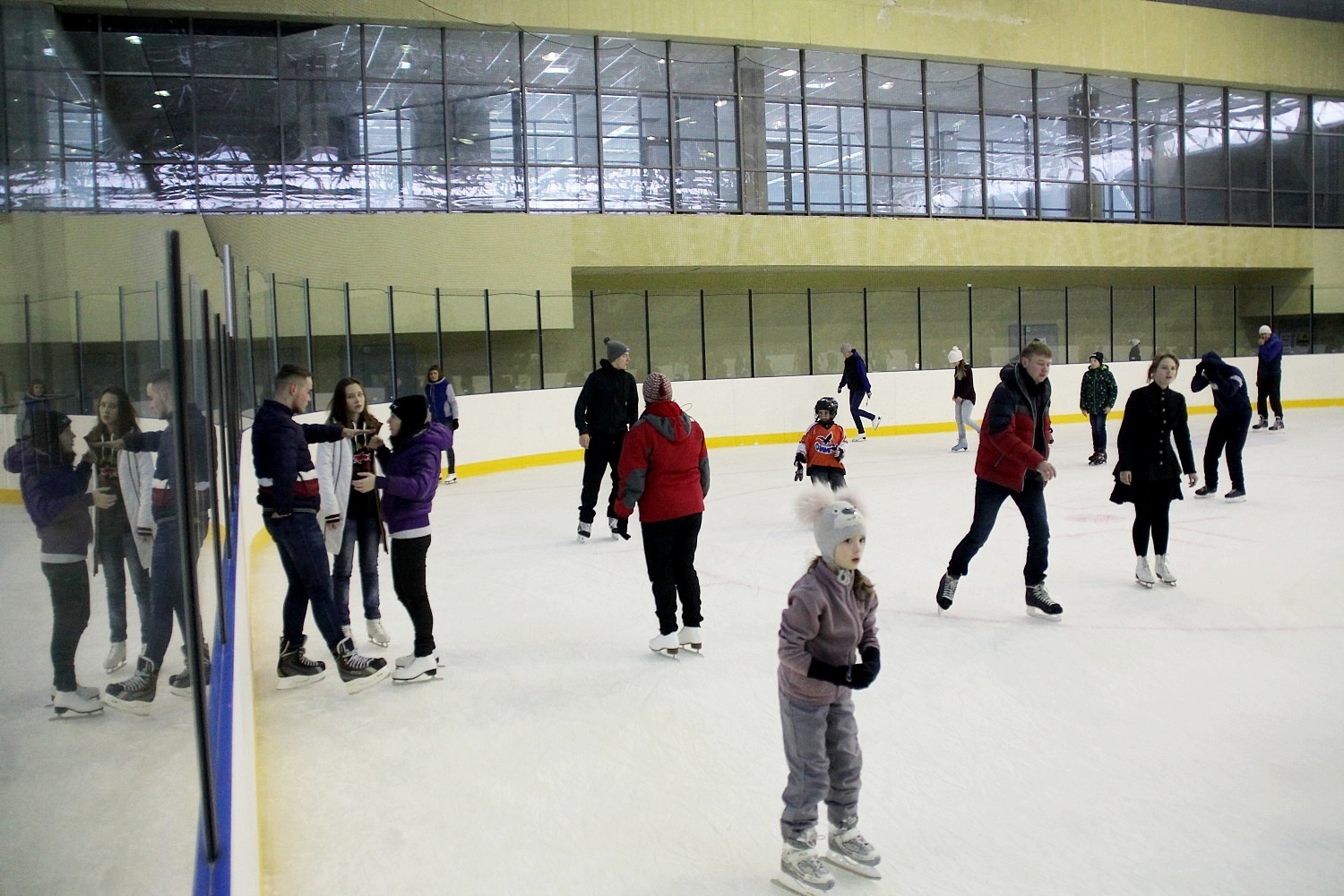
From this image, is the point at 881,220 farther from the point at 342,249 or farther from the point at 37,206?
the point at 37,206

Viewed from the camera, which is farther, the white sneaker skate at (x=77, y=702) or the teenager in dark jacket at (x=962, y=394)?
the teenager in dark jacket at (x=962, y=394)

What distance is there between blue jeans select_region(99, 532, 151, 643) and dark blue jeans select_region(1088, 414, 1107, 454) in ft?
44.4

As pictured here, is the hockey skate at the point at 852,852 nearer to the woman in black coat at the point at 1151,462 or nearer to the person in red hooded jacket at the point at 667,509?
the person in red hooded jacket at the point at 667,509

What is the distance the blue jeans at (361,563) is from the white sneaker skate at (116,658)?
4.52m

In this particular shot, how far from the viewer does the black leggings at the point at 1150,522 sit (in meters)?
6.80

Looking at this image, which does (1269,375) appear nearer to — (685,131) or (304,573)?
(685,131)

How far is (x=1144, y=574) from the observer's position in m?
6.92

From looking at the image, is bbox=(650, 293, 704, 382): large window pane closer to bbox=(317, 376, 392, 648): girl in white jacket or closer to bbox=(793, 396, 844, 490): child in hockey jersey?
bbox=(793, 396, 844, 490): child in hockey jersey

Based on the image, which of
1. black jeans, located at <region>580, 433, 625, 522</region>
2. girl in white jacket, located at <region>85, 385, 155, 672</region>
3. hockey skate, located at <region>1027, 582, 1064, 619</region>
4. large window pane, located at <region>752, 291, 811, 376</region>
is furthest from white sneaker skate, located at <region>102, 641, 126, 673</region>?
large window pane, located at <region>752, 291, 811, 376</region>

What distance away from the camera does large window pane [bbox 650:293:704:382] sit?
2089 centimetres

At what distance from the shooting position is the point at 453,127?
19.2 metres

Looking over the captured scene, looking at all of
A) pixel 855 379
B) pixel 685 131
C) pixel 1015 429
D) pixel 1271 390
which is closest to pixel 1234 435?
pixel 1015 429

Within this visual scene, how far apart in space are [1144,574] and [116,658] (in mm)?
6736

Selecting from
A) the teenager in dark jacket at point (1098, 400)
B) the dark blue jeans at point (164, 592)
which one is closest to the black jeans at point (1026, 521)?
the dark blue jeans at point (164, 592)
